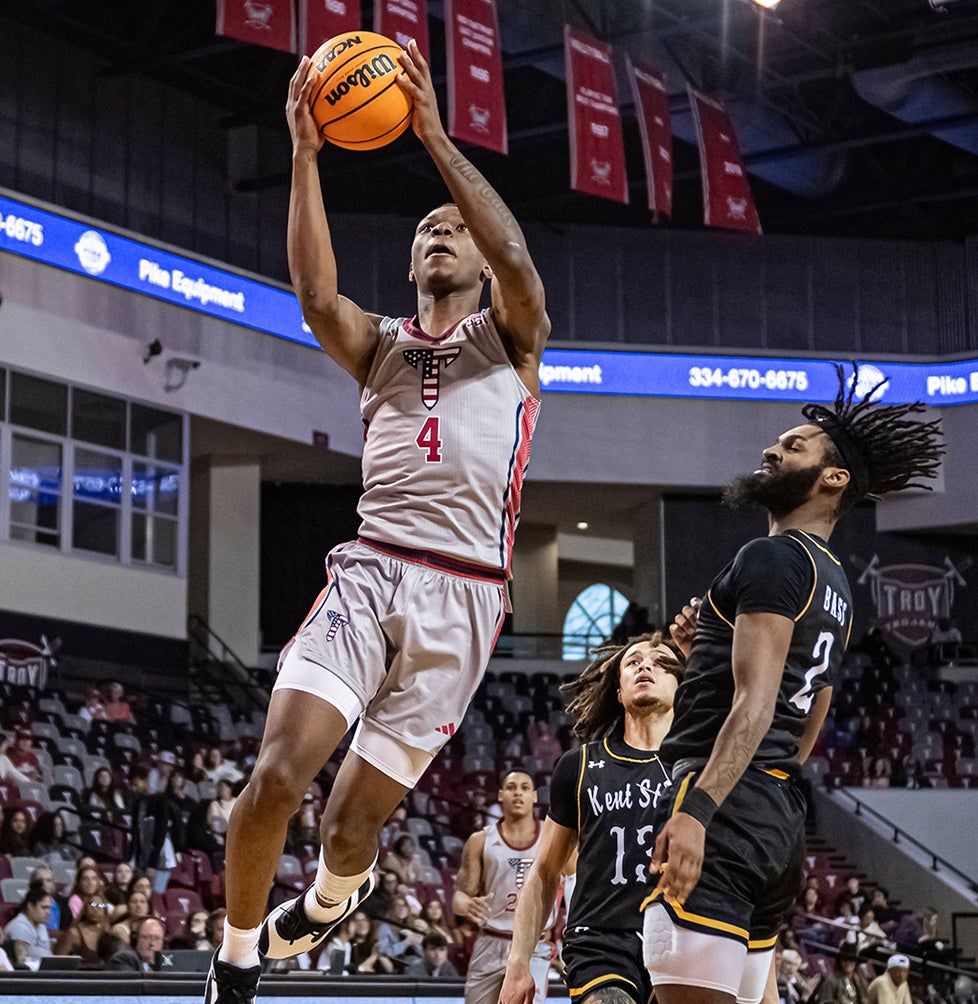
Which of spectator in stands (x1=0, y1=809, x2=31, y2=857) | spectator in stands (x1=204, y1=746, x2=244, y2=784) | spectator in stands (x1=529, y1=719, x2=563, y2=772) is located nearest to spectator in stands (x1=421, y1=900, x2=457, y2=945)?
spectator in stands (x1=204, y1=746, x2=244, y2=784)

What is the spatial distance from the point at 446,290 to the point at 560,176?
2228 centimetres

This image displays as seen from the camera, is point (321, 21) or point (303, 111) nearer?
point (303, 111)

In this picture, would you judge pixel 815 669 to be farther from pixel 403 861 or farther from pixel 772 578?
pixel 403 861

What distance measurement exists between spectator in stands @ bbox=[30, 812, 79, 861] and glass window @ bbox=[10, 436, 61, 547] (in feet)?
24.5

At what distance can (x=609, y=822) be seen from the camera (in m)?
5.40

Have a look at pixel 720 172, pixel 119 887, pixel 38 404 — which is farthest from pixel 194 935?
pixel 720 172

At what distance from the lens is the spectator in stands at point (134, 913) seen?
10.9m

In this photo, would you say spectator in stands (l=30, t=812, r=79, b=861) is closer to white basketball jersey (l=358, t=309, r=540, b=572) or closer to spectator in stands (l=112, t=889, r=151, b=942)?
spectator in stands (l=112, t=889, r=151, b=942)

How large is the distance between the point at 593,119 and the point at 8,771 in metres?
10.5

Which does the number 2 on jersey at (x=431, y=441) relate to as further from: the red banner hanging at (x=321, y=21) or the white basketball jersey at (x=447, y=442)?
the red banner hanging at (x=321, y=21)

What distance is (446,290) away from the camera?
16.9ft

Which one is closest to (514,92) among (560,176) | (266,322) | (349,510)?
(560,176)

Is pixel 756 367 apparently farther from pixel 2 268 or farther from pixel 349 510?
pixel 2 268

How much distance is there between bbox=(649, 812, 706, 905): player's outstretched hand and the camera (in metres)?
3.89
